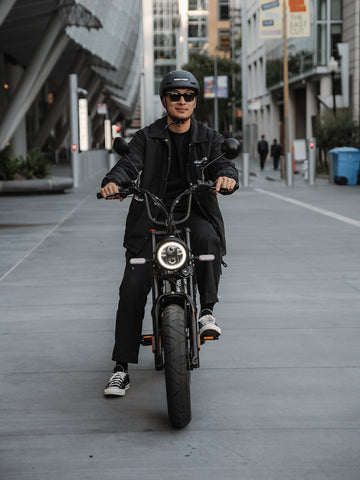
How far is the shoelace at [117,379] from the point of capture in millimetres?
4895

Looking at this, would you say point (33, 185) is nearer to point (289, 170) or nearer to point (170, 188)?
point (289, 170)

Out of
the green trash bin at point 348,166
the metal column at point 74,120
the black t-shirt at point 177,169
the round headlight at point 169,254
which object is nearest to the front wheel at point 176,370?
the round headlight at point 169,254

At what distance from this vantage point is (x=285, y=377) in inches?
207

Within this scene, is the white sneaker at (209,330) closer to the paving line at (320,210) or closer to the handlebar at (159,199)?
the handlebar at (159,199)

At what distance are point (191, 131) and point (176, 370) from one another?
148 cm

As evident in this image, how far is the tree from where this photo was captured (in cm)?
7800

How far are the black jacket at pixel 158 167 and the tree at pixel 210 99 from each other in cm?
7085

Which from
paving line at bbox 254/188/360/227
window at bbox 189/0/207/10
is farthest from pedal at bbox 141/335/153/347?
window at bbox 189/0/207/10

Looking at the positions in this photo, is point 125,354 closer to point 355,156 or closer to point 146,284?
point 146,284

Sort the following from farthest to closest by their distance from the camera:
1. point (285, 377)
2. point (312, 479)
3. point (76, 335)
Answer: point (76, 335) < point (285, 377) < point (312, 479)

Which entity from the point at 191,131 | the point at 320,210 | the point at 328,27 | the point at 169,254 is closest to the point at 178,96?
the point at 191,131

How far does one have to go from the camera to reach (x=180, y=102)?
4.86 meters

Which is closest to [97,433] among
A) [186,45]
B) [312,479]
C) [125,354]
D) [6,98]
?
[125,354]

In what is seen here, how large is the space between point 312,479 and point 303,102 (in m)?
53.0
